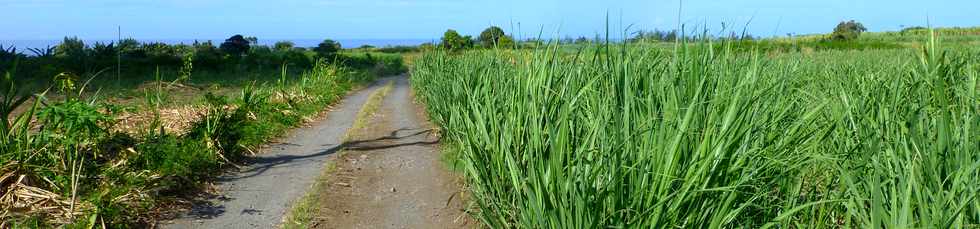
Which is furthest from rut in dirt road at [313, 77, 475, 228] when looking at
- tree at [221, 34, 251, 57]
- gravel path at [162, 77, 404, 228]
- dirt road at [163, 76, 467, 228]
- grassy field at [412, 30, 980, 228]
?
tree at [221, 34, 251, 57]

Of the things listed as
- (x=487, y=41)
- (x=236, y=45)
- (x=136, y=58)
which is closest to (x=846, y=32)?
(x=236, y=45)

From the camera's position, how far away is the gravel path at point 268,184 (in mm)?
4789

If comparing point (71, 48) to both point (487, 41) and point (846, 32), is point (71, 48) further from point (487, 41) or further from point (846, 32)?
point (846, 32)

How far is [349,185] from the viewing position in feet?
19.0

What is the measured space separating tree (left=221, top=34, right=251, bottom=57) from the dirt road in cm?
1544

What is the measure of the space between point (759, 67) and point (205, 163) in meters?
3.95

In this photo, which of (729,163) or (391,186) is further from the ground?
(729,163)

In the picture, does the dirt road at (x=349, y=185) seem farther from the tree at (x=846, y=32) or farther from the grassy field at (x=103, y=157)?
the tree at (x=846, y=32)

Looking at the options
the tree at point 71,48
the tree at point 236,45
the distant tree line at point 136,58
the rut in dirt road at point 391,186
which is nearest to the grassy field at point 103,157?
the rut in dirt road at point 391,186

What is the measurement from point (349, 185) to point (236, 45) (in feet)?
66.8

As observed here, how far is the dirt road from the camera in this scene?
15.9 feet

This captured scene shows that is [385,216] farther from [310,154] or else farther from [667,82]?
[310,154]

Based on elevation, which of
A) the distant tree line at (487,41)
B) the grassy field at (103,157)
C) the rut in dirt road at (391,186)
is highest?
the distant tree line at (487,41)

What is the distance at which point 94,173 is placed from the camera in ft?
16.3
